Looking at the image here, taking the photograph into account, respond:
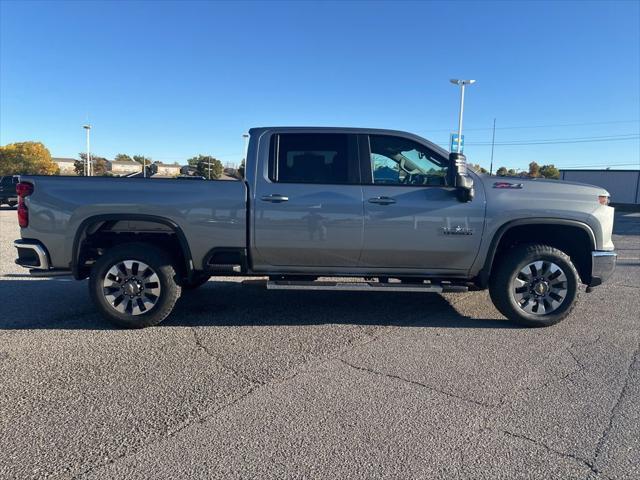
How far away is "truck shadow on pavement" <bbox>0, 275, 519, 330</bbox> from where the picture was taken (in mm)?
4986

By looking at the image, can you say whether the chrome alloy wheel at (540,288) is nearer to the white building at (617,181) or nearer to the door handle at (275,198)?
the door handle at (275,198)

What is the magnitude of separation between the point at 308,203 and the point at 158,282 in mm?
1749

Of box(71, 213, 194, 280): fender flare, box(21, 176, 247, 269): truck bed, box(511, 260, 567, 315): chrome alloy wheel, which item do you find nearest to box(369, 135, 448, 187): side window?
box(511, 260, 567, 315): chrome alloy wheel

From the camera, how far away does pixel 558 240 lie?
5.25 meters

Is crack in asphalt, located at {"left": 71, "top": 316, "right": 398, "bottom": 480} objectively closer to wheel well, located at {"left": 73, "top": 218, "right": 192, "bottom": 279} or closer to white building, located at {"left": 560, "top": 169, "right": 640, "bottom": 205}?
wheel well, located at {"left": 73, "top": 218, "right": 192, "bottom": 279}

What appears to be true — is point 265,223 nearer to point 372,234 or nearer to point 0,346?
point 372,234

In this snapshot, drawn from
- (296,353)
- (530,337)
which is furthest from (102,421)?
(530,337)

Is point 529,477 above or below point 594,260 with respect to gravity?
below

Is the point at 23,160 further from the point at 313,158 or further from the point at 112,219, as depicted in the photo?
the point at 313,158

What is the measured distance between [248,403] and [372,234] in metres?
2.23

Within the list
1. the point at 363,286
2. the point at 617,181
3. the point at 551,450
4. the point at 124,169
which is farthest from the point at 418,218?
the point at 617,181

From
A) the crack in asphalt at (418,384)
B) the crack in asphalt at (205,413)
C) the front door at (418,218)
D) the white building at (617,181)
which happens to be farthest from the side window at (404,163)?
the white building at (617,181)

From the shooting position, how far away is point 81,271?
4828mm

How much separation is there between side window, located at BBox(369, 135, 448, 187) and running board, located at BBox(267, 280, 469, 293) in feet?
3.55
